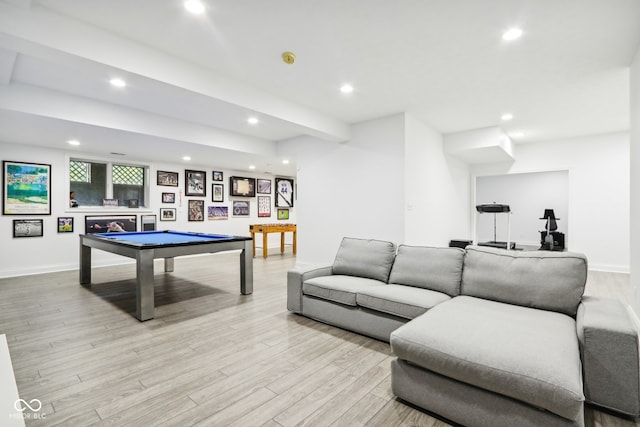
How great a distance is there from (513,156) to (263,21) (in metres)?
6.37

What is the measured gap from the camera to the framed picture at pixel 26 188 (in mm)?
5465

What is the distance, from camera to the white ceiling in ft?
7.90

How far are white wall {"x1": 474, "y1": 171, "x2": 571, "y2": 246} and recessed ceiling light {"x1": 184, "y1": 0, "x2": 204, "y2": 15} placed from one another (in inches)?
362

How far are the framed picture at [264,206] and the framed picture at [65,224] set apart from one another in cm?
452

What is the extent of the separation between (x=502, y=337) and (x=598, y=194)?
6.40m

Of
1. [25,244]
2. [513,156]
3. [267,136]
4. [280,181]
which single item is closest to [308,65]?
[267,136]

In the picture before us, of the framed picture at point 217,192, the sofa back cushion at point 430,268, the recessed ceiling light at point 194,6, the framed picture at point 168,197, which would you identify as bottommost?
the sofa back cushion at point 430,268

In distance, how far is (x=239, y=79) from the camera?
3621 millimetres

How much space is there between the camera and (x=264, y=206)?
31.6 feet

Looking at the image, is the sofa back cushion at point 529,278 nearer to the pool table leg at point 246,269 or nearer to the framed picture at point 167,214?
the pool table leg at point 246,269

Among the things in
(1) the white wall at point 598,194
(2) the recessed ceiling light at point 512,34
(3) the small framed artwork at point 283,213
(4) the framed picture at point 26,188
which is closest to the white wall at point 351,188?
(2) the recessed ceiling light at point 512,34

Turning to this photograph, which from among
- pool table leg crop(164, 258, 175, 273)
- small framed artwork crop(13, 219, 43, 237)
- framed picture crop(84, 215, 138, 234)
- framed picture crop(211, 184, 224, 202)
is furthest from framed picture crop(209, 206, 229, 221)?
small framed artwork crop(13, 219, 43, 237)

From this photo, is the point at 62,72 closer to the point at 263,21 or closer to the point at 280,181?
the point at 263,21

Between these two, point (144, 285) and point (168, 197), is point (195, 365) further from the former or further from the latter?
point (168, 197)
